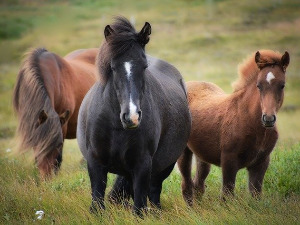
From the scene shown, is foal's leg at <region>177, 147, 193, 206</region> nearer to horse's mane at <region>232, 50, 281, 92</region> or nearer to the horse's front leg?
horse's mane at <region>232, 50, 281, 92</region>

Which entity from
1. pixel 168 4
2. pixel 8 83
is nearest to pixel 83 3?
pixel 168 4

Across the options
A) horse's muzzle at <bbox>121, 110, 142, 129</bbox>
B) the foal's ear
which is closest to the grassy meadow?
the foal's ear

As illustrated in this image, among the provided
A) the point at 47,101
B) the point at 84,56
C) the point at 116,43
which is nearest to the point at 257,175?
the point at 116,43

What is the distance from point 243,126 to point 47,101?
294 centimetres

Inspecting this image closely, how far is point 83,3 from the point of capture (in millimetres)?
60812

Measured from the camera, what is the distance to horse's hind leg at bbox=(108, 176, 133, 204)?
6.00 metres

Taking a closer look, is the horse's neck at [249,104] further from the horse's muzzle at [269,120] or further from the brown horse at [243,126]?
the horse's muzzle at [269,120]

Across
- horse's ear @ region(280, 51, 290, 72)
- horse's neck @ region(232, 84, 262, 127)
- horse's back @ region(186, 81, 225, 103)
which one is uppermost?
horse's ear @ region(280, 51, 290, 72)

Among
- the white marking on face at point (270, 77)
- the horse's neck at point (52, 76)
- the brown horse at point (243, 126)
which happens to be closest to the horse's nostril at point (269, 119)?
the brown horse at point (243, 126)

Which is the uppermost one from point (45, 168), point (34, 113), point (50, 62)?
point (50, 62)

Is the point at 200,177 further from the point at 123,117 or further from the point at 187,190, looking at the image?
the point at 123,117

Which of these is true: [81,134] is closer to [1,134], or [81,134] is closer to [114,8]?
[1,134]

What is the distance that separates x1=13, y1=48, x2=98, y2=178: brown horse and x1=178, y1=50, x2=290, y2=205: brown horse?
177 centimetres

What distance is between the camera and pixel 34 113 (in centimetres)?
774
